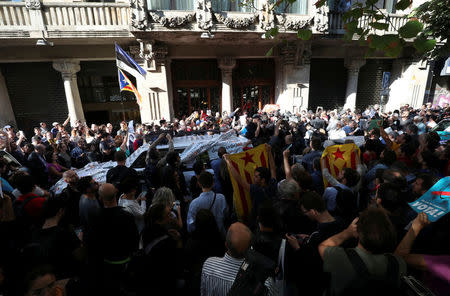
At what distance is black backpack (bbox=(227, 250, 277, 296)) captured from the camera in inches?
55.4

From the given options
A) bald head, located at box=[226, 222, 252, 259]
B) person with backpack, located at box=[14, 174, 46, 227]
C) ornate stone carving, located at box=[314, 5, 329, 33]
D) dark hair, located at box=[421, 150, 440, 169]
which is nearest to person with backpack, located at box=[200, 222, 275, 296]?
bald head, located at box=[226, 222, 252, 259]

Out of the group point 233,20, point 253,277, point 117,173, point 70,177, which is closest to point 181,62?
point 233,20

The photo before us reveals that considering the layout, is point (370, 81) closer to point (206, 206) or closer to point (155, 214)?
point (206, 206)

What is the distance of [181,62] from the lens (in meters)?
11.2

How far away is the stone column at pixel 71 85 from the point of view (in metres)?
9.66

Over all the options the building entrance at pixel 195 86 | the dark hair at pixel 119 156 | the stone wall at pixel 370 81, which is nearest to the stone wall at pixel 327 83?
the stone wall at pixel 370 81

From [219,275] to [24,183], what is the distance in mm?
2676

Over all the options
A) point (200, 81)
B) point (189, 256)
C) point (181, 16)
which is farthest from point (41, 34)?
point (189, 256)

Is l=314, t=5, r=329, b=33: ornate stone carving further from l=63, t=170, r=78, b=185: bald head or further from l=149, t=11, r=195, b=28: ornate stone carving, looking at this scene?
l=63, t=170, r=78, b=185: bald head

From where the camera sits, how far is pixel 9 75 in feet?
33.4

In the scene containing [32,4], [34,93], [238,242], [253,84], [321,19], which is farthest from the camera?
[253,84]

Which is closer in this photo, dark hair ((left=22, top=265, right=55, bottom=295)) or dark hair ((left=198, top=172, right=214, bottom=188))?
dark hair ((left=22, top=265, right=55, bottom=295))

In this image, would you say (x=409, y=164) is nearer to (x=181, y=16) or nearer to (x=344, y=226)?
(x=344, y=226)

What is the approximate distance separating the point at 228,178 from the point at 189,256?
5.58 feet
